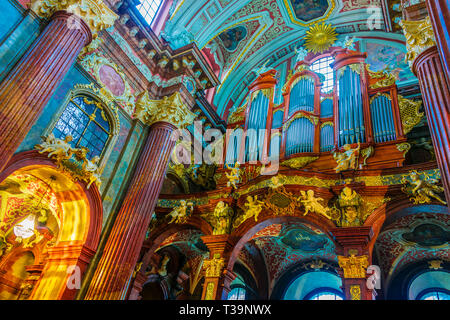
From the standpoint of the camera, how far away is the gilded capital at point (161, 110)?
8523mm

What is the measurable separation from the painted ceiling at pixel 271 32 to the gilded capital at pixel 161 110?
141 inches

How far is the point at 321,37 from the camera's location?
45.3 ft

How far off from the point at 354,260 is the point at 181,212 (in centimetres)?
428

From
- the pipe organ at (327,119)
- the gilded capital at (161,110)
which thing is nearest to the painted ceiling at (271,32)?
the pipe organ at (327,119)

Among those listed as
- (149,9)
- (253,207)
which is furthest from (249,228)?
(149,9)

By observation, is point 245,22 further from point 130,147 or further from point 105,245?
point 105,245

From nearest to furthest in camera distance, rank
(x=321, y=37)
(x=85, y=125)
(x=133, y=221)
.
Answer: (x=133, y=221) → (x=85, y=125) → (x=321, y=37)

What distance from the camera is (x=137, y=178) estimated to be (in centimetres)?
777

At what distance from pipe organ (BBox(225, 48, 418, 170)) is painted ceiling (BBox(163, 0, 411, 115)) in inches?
85.2

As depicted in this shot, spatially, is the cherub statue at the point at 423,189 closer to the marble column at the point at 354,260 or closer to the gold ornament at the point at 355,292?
the marble column at the point at 354,260

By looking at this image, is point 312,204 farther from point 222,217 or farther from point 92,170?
point 92,170

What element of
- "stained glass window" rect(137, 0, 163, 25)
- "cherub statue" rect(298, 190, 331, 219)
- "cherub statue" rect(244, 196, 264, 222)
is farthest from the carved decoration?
"stained glass window" rect(137, 0, 163, 25)
